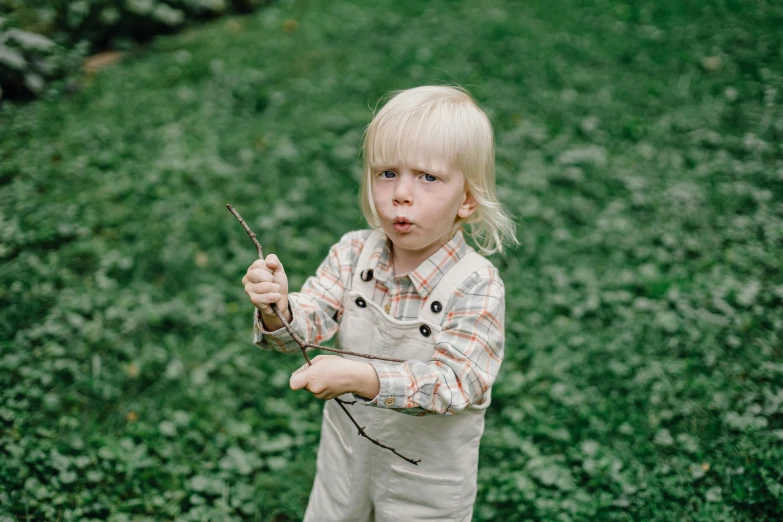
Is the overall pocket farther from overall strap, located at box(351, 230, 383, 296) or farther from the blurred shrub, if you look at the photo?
the blurred shrub

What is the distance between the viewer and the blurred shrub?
15.1ft

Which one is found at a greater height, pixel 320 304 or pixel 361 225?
pixel 320 304

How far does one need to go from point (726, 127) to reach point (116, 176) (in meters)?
4.38

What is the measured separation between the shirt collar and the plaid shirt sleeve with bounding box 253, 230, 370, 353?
Result: 9 centimetres

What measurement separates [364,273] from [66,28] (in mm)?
4824

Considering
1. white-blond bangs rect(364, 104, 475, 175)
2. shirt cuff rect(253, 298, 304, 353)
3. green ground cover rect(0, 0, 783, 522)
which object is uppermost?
white-blond bangs rect(364, 104, 475, 175)

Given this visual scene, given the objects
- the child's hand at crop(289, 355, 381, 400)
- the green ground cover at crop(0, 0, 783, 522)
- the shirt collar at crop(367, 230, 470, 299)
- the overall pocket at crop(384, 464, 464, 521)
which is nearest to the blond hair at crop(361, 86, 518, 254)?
the shirt collar at crop(367, 230, 470, 299)

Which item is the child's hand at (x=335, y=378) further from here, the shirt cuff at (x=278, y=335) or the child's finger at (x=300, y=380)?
the shirt cuff at (x=278, y=335)

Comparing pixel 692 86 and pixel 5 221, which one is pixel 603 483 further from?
pixel 692 86

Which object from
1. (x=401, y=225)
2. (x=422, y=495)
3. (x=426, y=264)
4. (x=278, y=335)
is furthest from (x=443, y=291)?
(x=422, y=495)

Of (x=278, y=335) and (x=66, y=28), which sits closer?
(x=278, y=335)

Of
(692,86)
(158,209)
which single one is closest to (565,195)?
(692,86)

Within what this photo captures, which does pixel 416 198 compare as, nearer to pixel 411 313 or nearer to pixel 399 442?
pixel 411 313

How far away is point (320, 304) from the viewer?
1.88 meters
